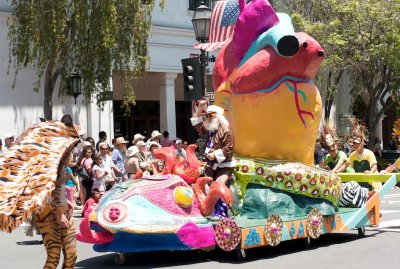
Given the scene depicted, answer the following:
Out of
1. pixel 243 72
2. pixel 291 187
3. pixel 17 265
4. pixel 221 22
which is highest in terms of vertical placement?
pixel 221 22

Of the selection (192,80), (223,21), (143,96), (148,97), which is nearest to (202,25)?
(192,80)

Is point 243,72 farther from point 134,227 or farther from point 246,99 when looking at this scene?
point 134,227

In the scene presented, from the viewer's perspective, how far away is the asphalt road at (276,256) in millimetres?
9734

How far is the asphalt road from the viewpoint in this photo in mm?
9734

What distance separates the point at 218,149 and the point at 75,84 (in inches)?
477

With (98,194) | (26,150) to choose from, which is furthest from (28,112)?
(26,150)

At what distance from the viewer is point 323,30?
85.6ft

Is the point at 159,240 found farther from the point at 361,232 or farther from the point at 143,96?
the point at 143,96

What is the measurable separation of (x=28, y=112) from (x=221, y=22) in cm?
1016

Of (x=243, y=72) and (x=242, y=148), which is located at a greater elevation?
(x=243, y=72)

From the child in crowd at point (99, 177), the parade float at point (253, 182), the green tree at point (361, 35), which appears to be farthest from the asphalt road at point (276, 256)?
the green tree at point (361, 35)

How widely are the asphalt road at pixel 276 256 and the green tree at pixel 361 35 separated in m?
14.0

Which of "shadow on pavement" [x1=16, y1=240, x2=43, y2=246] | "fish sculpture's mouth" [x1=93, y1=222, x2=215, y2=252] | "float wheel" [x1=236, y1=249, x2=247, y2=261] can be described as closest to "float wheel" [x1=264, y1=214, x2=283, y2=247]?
"float wheel" [x1=236, y1=249, x2=247, y2=261]

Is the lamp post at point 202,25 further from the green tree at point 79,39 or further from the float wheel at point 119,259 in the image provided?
the float wheel at point 119,259
